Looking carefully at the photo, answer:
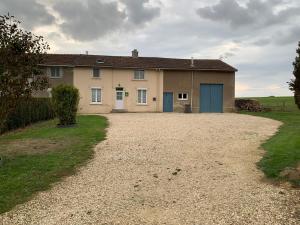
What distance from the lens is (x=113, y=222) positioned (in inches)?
244

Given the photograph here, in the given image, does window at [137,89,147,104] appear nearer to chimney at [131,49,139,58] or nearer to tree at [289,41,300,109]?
chimney at [131,49,139,58]

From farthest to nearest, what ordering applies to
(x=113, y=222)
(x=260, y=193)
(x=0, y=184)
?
1. (x=0, y=184)
2. (x=260, y=193)
3. (x=113, y=222)

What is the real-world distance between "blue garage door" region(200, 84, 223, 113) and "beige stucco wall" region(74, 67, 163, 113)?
470 cm

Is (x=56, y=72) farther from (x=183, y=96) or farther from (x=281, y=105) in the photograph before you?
(x=281, y=105)

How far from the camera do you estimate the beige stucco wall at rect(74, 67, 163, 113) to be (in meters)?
36.8

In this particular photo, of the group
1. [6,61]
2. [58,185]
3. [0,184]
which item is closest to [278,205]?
[58,185]

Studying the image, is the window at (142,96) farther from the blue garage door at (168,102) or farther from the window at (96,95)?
the window at (96,95)

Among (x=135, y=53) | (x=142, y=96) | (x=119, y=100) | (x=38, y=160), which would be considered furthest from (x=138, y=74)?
(x=38, y=160)

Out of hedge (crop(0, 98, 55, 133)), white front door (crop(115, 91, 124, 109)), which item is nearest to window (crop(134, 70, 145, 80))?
white front door (crop(115, 91, 124, 109))

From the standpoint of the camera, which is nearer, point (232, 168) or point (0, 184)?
point (0, 184)

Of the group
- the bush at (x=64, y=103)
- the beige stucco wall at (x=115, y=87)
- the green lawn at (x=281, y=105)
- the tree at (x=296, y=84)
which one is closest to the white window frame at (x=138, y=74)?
the beige stucco wall at (x=115, y=87)

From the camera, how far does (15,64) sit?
1064cm

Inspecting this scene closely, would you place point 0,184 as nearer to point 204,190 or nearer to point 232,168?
point 204,190

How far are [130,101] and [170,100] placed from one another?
4.38 meters
